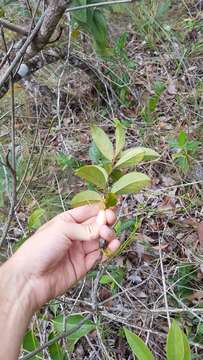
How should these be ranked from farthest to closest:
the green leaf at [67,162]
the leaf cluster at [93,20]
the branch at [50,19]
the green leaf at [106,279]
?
the green leaf at [67,162]
the green leaf at [106,279]
the leaf cluster at [93,20]
the branch at [50,19]

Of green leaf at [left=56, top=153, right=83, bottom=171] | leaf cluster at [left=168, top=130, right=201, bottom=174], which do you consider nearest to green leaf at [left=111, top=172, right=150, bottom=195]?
leaf cluster at [left=168, top=130, right=201, bottom=174]

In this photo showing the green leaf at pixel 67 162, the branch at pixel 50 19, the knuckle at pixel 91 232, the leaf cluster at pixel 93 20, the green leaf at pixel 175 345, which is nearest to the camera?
the green leaf at pixel 175 345

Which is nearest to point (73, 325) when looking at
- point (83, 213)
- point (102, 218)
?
point (83, 213)

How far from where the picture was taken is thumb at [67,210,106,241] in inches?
41.9

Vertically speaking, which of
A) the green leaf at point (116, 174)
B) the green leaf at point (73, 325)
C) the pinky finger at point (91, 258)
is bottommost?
the green leaf at point (73, 325)

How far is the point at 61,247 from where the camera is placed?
123 centimetres

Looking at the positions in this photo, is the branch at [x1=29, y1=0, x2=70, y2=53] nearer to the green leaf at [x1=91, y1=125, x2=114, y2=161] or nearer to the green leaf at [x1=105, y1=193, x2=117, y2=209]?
the green leaf at [x1=91, y1=125, x2=114, y2=161]

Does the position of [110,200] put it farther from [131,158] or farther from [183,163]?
[183,163]

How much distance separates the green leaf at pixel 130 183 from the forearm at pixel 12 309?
0.43m

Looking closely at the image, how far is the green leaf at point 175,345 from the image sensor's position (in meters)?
0.92

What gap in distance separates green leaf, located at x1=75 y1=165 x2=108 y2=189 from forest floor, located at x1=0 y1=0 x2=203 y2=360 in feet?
1.68

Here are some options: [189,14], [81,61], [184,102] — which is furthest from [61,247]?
[189,14]

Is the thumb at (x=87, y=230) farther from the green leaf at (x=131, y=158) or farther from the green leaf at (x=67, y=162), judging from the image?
the green leaf at (x=67, y=162)

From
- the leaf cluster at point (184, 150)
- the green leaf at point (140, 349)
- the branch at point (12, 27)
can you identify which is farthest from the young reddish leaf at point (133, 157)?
the leaf cluster at point (184, 150)
